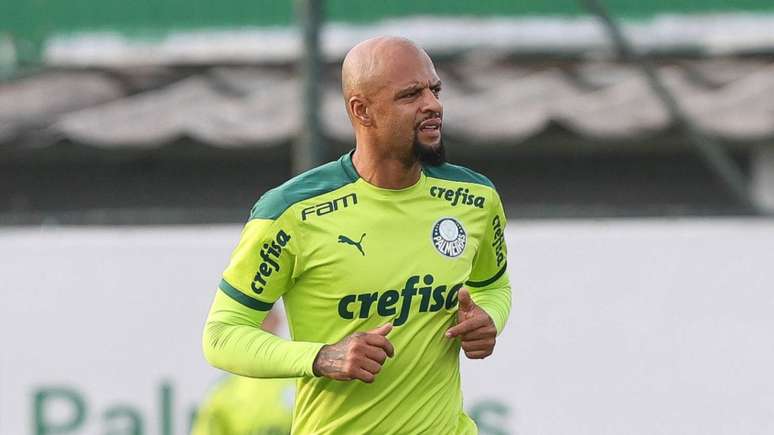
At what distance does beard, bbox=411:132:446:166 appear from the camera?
389 centimetres

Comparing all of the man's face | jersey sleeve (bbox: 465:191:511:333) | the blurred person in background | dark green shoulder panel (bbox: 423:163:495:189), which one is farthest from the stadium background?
the man's face

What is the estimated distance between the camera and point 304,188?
399 cm

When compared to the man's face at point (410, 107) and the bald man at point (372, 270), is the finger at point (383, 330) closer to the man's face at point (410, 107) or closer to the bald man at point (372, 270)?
the bald man at point (372, 270)

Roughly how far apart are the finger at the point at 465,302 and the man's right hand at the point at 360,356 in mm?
195

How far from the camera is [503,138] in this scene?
7.86m

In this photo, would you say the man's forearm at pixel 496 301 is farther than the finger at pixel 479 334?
Yes

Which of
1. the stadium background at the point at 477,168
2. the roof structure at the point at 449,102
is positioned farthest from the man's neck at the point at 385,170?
the roof structure at the point at 449,102

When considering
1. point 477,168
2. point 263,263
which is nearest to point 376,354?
point 263,263

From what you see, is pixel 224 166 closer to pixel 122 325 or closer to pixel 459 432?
pixel 122 325

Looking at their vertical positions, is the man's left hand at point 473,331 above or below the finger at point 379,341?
above

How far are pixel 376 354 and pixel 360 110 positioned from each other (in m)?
0.60

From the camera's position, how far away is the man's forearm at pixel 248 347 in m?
3.79

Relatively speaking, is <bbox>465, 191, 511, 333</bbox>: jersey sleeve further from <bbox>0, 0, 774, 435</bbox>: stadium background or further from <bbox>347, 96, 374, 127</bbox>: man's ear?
<bbox>0, 0, 774, 435</bbox>: stadium background

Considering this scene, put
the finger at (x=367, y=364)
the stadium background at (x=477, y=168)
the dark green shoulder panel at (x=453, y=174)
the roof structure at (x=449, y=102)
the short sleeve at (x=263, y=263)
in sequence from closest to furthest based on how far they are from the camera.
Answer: the finger at (x=367, y=364) < the short sleeve at (x=263, y=263) < the dark green shoulder panel at (x=453, y=174) < the stadium background at (x=477, y=168) < the roof structure at (x=449, y=102)
